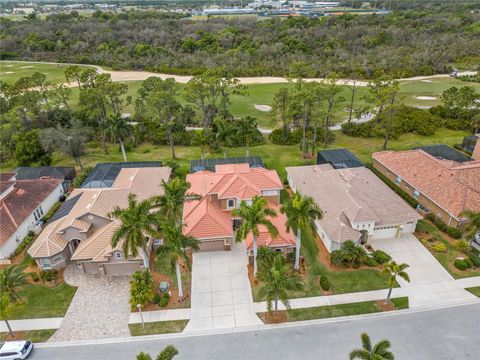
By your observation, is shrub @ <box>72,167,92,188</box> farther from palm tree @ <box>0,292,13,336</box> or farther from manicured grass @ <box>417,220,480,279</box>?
manicured grass @ <box>417,220,480,279</box>

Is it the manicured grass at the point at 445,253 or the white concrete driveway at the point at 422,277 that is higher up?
the manicured grass at the point at 445,253

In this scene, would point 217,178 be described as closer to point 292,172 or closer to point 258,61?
A: point 292,172

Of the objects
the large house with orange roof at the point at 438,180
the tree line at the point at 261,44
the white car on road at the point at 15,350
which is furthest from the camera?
the tree line at the point at 261,44

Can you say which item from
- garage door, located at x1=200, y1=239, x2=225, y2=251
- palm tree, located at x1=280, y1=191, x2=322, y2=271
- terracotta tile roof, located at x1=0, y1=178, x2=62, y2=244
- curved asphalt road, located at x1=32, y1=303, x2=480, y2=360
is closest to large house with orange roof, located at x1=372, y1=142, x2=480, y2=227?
curved asphalt road, located at x1=32, y1=303, x2=480, y2=360

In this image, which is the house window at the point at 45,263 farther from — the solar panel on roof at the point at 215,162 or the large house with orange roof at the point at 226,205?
the solar panel on roof at the point at 215,162

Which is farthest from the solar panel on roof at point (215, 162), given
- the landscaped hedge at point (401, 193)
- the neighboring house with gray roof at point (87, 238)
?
the landscaped hedge at point (401, 193)
